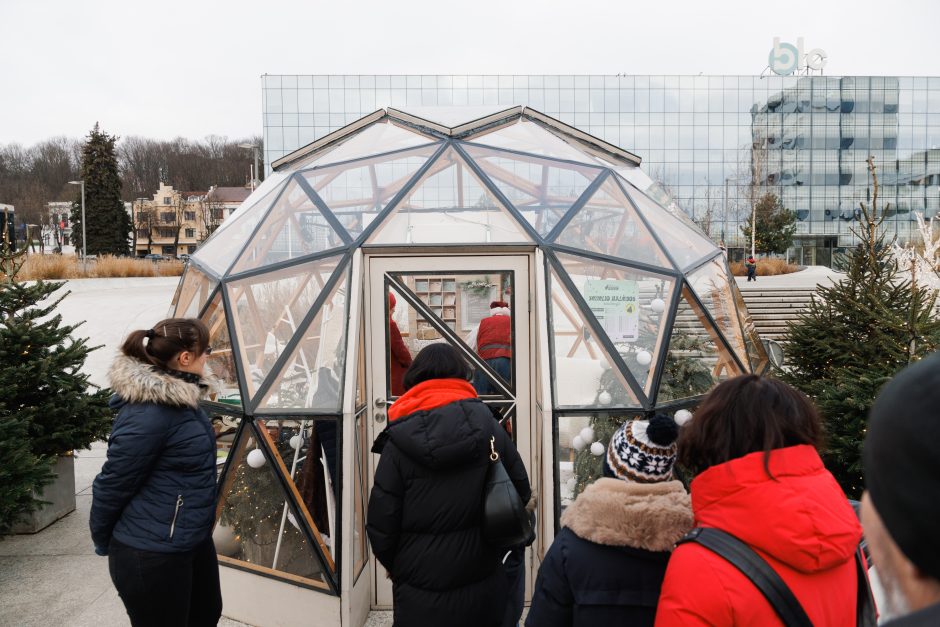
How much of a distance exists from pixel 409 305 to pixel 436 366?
212cm

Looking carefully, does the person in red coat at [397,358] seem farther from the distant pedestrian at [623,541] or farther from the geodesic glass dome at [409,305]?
the distant pedestrian at [623,541]

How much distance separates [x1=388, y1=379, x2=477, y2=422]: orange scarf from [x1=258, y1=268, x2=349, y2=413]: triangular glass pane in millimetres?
1645

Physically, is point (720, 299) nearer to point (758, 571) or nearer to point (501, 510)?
point (501, 510)

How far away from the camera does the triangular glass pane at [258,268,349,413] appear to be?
4547 millimetres

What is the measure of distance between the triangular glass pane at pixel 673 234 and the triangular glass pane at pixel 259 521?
357 centimetres

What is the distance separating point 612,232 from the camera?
5148 mm

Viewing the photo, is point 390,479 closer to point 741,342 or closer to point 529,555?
point 529,555

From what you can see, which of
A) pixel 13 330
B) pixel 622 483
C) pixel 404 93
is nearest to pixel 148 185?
pixel 404 93

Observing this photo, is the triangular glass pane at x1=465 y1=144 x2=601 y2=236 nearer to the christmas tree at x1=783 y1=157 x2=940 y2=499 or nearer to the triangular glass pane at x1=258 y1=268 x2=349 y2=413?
the triangular glass pane at x1=258 y1=268 x2=349 y2=413

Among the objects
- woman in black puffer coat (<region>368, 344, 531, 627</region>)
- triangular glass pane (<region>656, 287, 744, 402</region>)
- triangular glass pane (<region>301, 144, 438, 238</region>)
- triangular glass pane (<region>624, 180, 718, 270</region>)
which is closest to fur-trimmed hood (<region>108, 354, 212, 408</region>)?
woman in black puffer coat (<region>368, 344, 531, 627</region>)

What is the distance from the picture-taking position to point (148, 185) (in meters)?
81.2

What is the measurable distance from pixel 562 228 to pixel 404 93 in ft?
148

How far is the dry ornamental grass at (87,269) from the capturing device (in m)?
21.0

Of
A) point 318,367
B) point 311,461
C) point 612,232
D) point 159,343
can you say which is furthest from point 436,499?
point 612,232
